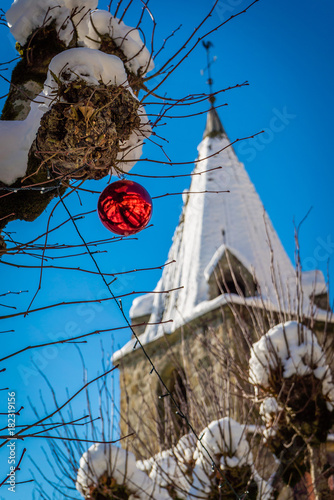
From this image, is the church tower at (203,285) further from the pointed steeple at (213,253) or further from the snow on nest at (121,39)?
the snow on nest at (121,39)

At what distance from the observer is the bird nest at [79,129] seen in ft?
8.45

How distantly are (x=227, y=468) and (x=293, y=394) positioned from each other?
106 centimetres

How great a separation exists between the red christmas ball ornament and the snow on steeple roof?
959 centimetres

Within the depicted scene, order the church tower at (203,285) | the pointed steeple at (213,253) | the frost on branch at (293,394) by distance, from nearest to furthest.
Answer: the frost on branch at (293,394) < the church tower at (203,285) < the pointed steeple at (213,253)

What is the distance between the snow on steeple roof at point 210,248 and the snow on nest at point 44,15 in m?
9.35

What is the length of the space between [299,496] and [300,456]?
13.8ft

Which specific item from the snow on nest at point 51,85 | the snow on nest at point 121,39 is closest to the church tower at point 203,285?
the snow on nest at point 121,39

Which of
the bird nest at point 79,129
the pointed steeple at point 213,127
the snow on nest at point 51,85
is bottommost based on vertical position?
the bird nest at point 79,129

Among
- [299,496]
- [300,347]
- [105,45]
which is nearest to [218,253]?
[299,496]

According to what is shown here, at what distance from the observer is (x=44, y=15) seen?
312 centimetres

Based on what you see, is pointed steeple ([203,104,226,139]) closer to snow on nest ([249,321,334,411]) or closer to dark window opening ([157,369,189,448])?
dark window opening ([157,369,189,448])

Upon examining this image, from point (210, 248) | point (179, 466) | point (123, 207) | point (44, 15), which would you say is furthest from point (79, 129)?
point (210, 248)

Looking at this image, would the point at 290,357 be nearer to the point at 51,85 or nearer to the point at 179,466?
the point at 179,466

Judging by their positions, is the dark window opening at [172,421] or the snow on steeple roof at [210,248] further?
the snow on steeple roof at [210,248]
